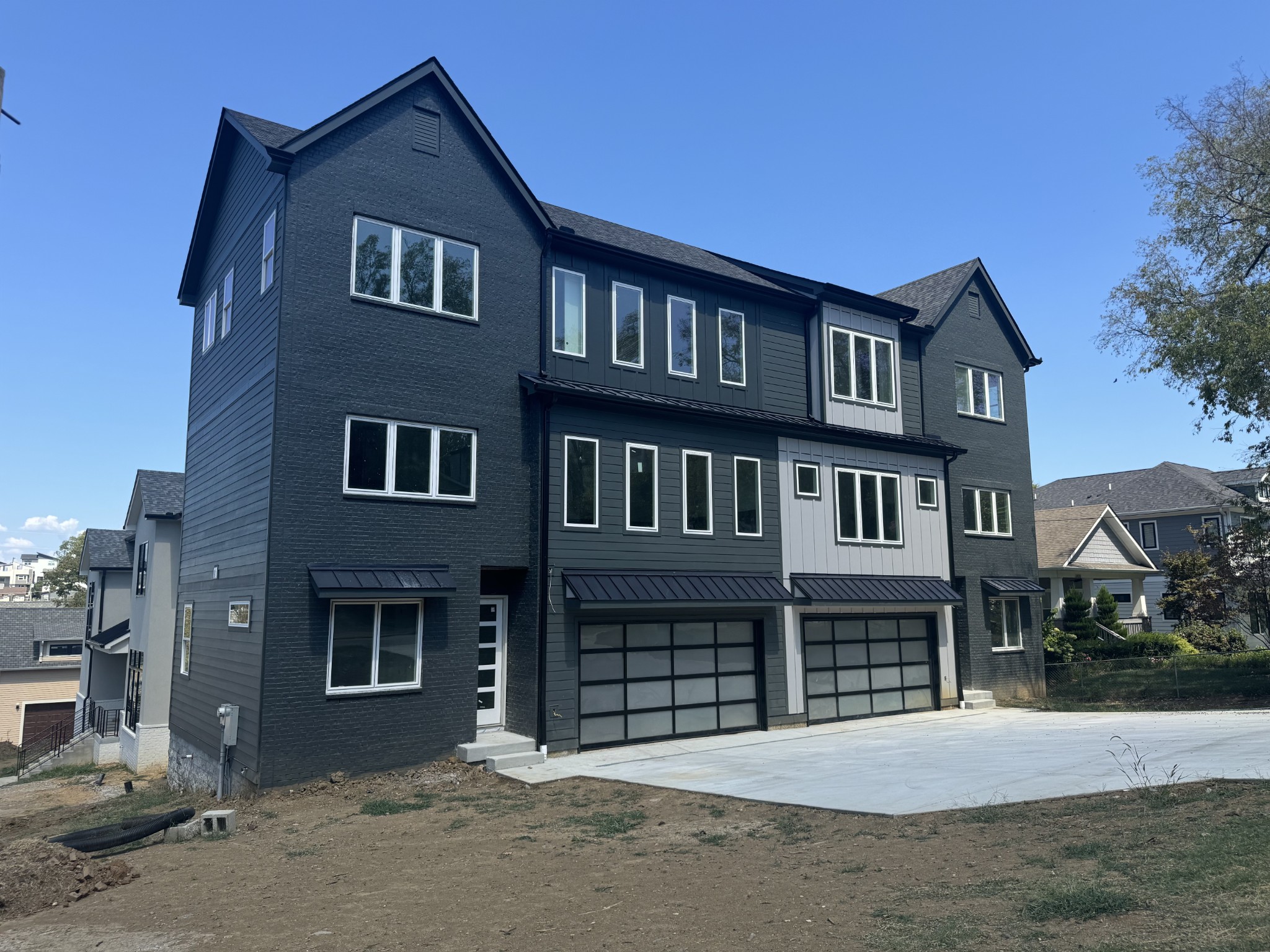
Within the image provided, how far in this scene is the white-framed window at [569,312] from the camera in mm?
18094

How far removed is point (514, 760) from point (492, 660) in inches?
92.4

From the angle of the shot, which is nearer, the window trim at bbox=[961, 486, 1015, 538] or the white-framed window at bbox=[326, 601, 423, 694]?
the white-framed window at bbox=[326, 601, 423, 694]

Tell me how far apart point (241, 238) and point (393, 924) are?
47.7ft

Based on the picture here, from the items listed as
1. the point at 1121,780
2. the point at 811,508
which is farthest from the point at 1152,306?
the point at 1121,780

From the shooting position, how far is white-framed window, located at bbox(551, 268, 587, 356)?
1809 cm

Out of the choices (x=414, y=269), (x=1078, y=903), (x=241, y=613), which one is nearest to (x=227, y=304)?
(x=414, y=269)

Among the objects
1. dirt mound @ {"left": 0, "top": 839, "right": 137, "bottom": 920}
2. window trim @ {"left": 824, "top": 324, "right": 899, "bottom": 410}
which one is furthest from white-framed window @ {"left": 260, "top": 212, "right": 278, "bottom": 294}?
window trim @ {"left": 824, "top": 324, "right": 899, "bottom": 410}

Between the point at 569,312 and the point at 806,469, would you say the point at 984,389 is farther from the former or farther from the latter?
the point at 569,312

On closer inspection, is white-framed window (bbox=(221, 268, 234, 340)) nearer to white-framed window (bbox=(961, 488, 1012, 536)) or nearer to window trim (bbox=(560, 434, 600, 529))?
window trim (bbox=(560, 434, 600, 529))

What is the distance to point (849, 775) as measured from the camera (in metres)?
13.6

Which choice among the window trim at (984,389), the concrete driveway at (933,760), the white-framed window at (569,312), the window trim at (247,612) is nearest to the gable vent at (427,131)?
the white-framed window at (569,312)

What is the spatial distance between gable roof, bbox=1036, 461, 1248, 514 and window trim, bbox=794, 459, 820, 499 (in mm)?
29879

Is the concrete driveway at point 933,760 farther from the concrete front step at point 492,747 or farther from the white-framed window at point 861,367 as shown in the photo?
the white-framed window at point 861,367

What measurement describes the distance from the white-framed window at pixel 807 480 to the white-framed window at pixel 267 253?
11614mm
